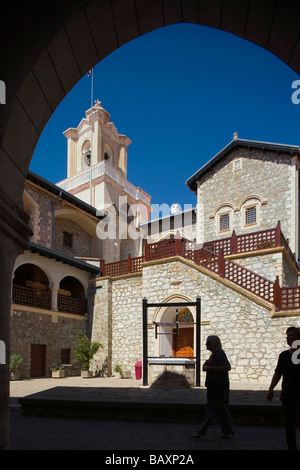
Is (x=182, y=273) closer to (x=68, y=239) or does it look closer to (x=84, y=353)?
(x=84, y=353)

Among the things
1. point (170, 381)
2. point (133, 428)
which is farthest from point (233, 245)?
point (133, 428)

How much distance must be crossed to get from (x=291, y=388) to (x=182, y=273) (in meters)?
12.4

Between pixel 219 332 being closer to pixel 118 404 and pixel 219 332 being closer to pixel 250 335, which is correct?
pixel 250 335

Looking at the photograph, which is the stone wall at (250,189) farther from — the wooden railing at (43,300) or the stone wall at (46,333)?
the stone wall at (46,333)

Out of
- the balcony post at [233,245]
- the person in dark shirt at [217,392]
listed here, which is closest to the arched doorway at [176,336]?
the balcony post at [233,245]

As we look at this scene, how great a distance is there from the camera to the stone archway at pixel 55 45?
2949mm

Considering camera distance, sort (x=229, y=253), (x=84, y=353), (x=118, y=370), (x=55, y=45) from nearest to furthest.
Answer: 1. (x=55, y=45)
2. (x=229, y=253)
3. (x=118, y=370)
4. (x=84, y=353)

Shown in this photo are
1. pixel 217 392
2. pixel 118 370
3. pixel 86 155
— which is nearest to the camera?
pixel 217 392

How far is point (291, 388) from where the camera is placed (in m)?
3.93

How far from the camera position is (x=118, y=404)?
649 cm

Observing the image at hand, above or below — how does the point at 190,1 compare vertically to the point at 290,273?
above

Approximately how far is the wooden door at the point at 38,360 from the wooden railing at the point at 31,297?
6.25 feet
